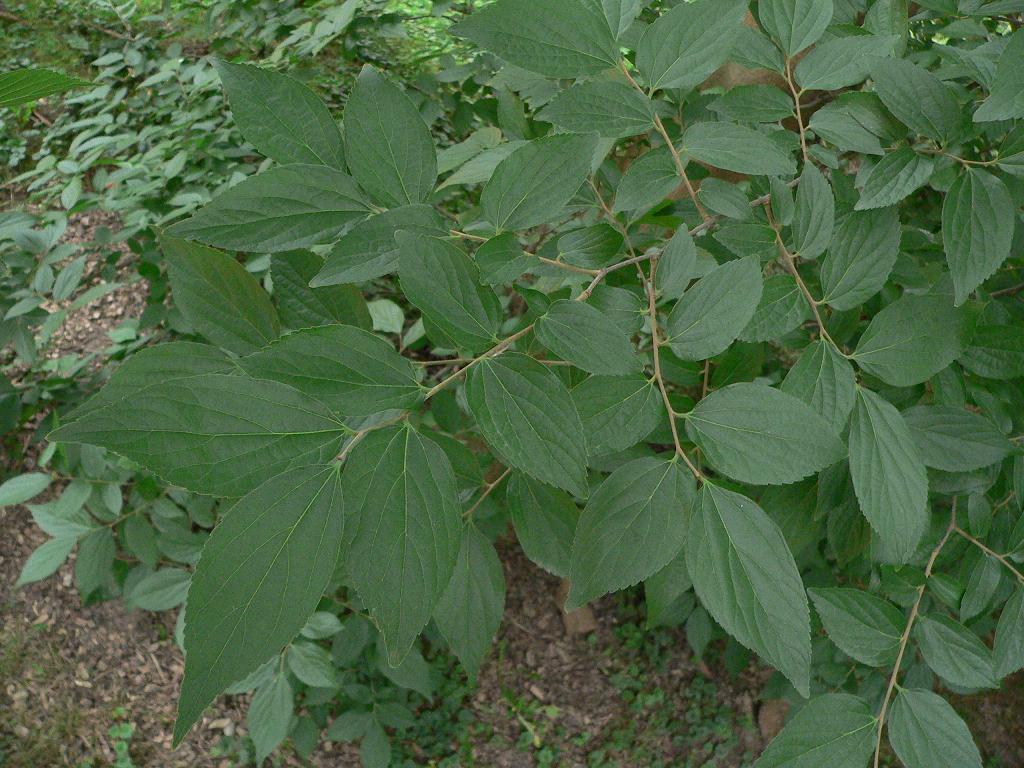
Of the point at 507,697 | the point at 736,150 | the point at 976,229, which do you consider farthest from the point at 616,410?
the point at 507,697

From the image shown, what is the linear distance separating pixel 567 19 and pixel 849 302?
402 mm

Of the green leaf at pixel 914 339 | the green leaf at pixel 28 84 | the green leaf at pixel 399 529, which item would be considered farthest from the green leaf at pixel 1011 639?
the green leaf at pixel 28 84

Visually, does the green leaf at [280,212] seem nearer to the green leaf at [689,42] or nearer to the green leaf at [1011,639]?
the green leaf at [689,42]

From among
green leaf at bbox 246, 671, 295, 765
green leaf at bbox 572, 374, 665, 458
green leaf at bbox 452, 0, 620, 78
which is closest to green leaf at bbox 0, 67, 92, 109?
green leaf at bbox 452, 0, 620, 78

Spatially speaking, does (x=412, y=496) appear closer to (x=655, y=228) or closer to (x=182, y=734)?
(x=182, y=734)

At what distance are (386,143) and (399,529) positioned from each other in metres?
0.36

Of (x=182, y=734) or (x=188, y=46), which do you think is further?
(x=188, y=46)

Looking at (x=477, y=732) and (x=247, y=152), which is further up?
(x=247, y=152)

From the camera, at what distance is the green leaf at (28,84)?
0.54 metres

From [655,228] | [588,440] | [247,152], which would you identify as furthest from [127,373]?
[247,152]

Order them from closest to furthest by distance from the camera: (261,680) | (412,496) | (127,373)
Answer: (412,496) → (127,373) → (261,680)

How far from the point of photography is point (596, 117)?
0.74 m

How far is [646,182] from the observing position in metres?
0.78

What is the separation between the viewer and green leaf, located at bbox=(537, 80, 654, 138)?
2.39 feet
